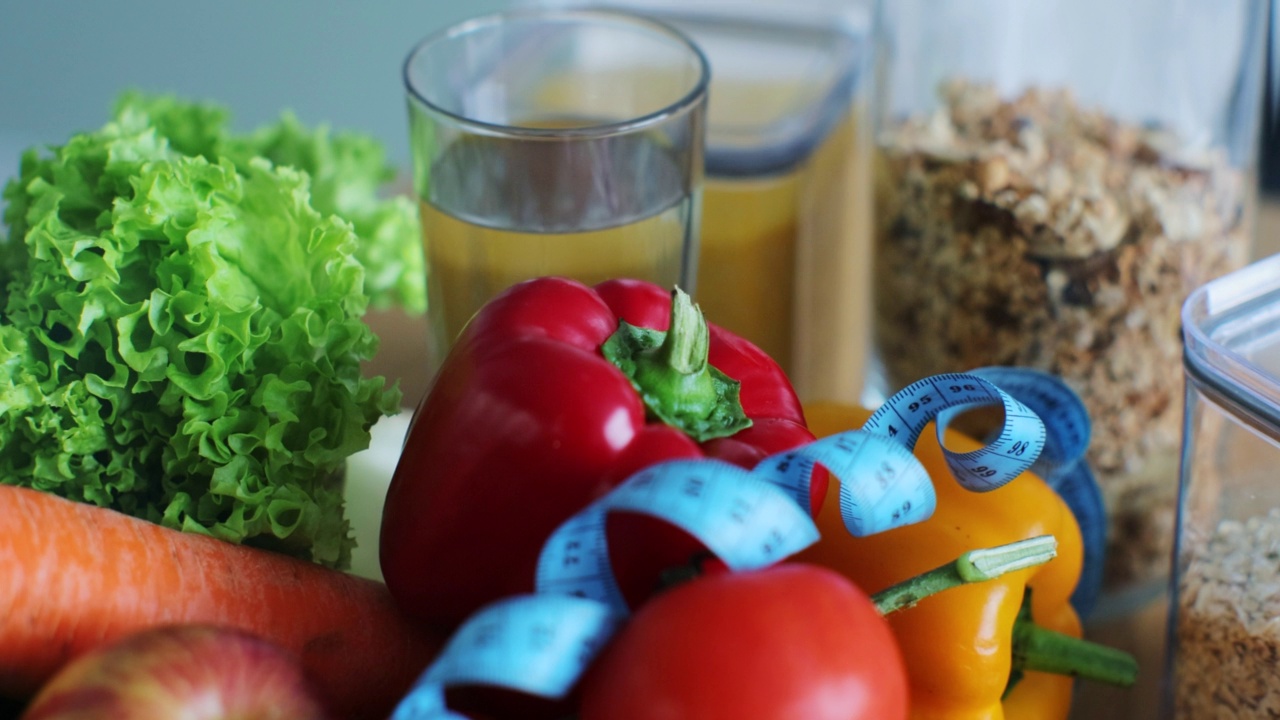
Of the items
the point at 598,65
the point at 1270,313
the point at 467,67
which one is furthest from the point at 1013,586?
the point at 598,65

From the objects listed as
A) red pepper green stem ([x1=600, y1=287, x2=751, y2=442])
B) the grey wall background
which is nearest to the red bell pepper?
red pepper green stem ([x1=600, y1=287, x2=751, y2=442])

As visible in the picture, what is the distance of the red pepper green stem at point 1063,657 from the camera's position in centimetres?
78

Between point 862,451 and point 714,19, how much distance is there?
111 centimetres

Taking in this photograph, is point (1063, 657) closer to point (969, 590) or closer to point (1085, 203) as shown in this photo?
point (969, 590)

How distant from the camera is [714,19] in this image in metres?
1.63

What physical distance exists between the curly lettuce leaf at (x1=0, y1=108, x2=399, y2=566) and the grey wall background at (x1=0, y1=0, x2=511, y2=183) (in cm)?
157

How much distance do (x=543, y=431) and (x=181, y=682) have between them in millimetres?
215

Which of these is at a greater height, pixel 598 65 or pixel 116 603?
pixel 598 65

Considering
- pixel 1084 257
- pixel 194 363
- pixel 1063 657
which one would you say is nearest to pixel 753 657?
pixel 1063 657

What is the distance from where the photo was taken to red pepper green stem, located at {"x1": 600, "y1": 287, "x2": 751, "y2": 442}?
0.68 metres

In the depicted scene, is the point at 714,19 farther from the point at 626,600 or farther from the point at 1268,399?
the point at 626,600

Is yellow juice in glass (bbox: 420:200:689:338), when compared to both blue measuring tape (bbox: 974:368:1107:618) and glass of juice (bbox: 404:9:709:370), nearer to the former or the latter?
glass of juice (bbox: 404:9:709:370)

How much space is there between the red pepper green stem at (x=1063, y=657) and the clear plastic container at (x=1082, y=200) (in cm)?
30

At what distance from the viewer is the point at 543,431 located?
63cm
